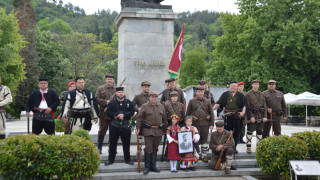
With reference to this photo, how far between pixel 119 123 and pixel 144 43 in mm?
4382

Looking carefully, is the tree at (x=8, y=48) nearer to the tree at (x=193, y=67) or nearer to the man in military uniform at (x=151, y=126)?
the man in military uniform at (x=151, y=126)

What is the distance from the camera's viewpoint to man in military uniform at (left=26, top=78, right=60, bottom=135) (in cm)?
844

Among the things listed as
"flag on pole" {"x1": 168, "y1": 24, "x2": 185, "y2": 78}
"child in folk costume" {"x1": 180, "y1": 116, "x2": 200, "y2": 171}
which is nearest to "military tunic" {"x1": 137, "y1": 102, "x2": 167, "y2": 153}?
"child in folk costume" {"x1": 180, "y1": 116, "x2": 200, "y2": 171}

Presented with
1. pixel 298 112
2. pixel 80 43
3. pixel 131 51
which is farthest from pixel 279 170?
pixel 80 43

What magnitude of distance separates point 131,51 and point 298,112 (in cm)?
2421

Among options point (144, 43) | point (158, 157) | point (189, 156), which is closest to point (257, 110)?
point (189, 156)

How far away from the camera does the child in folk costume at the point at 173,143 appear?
8133 mm

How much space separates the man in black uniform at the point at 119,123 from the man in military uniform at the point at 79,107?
57cm

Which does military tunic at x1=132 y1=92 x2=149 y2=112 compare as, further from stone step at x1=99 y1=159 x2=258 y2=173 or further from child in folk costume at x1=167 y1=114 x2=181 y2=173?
stone step at x1=99 y1=159 x2=258 y2=173

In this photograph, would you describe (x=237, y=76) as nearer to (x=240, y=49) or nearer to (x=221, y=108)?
(x=240, y=49)

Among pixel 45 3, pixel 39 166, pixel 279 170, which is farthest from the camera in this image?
pixel 45 3

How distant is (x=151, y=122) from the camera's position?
8211 mm

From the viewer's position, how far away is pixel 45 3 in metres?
146

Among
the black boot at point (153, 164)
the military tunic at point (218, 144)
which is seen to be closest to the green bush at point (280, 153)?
the military tunic at point (218, 144)
